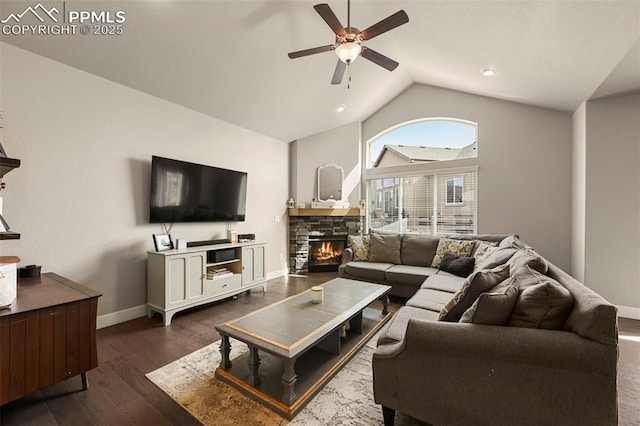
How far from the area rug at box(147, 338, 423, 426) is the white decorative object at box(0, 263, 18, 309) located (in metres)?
1.02

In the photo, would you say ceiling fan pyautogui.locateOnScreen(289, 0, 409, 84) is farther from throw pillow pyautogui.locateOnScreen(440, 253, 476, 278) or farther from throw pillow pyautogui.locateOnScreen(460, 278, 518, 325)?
throw pillow pyautogui.locateOnScreen(440, 253, 476, 278)

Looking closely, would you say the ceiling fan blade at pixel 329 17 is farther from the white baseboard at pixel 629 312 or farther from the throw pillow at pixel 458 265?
the white baseboard at pixel 629 312

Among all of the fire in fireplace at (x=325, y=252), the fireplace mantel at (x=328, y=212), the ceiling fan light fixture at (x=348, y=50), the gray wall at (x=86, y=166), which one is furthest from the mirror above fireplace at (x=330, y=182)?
the ceiling fan light fixture at (x=348, y=50)

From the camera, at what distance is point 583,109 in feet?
11.2

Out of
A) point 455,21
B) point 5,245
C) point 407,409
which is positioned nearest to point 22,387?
point 5,245

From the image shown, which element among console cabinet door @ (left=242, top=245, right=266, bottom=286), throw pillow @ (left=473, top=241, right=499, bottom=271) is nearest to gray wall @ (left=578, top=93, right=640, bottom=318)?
throw pillow @ (left=473, top=241, right=499, bottom=271)

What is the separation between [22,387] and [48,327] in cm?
34

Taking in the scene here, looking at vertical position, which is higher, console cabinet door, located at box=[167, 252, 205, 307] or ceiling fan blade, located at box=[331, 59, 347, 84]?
ceiling fan blade, located at box=[331, 59, 347, 84]

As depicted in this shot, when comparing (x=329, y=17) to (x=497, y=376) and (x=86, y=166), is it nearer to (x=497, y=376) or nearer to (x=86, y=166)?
(x=497, y=376)

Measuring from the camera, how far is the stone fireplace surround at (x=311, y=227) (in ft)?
17.9

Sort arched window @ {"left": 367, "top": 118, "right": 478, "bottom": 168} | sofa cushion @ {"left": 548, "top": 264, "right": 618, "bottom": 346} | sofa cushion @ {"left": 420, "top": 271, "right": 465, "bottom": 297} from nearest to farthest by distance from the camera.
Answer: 1. sofa cushion @ {"left": 548, "top": 264, "right": 618, "bottom": 346}
2. sofa cushion @ {"left": 420, "top": 271, "right": 465, "bottom": 297}
3. arched window @ {"left": 367, "top": 118, "right": 478, "bottom": 168}

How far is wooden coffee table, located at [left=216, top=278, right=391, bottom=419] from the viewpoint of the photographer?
66.5 inches

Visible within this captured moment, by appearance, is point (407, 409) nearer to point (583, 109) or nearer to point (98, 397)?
point (98, 397)

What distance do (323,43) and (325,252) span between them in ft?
12.5
